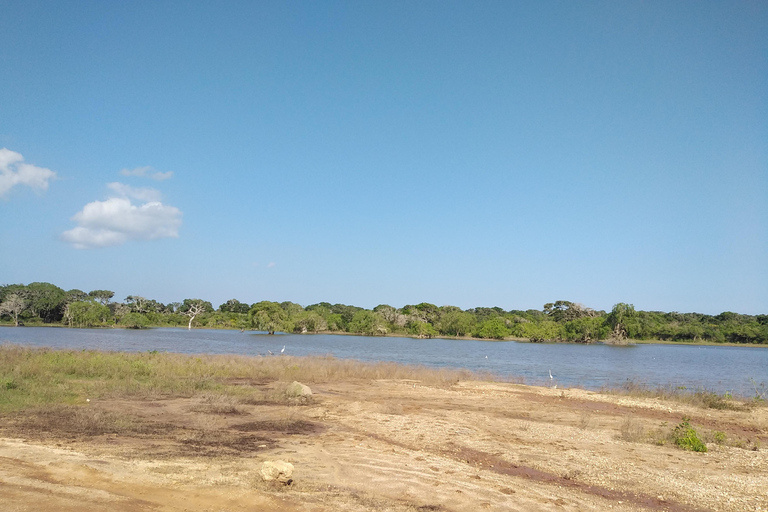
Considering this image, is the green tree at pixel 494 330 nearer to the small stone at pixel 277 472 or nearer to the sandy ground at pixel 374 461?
the sandy ground at pixel 374 461

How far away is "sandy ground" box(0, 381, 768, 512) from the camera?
7559 mm

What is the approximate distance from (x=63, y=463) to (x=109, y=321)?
11203cm

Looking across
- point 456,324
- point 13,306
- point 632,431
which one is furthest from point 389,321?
point 632,431

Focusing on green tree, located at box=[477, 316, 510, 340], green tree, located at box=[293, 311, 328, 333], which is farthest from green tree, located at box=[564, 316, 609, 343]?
green tree, located at box=[293, 311, 328, 333]

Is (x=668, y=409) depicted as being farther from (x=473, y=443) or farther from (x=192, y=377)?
(x=192, y=377)

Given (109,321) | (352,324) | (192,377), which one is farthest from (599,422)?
(109,321)

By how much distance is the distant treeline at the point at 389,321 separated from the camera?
318 ft

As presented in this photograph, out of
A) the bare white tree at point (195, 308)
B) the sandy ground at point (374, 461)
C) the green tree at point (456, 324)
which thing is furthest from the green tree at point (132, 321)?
the sandy ground at point (374, 461)

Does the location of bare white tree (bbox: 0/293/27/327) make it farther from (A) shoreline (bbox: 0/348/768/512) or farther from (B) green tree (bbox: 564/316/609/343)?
(B) green tree (bbox: 564/316/609/343)

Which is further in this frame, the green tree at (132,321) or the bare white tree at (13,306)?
the green tree at (132,321)

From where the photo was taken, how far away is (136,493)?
7301 millimetres

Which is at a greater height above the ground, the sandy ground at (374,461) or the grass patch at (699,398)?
the sandy ground at (374,461)

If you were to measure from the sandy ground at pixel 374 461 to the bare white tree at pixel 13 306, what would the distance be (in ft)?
334

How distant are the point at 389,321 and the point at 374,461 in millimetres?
105506
